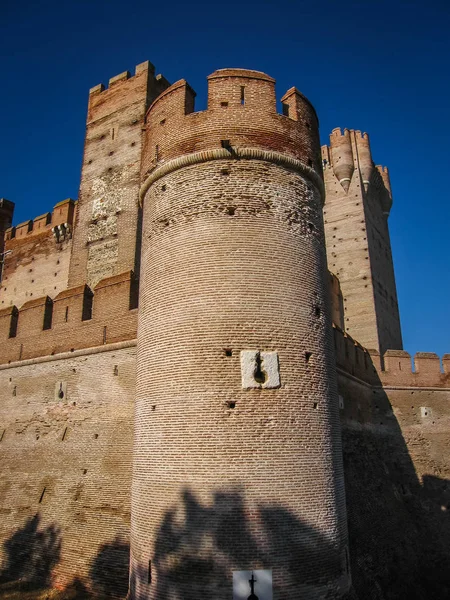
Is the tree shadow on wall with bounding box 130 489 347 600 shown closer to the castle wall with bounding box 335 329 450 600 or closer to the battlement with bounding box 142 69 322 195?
the castle wall with bounding box 335 329 450 600

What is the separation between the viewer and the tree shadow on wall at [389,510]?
9.62m

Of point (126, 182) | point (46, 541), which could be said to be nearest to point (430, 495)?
Answer: point (46, 541)

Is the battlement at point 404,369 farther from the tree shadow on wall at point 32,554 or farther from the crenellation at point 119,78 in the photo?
the crenellation at point 119,78

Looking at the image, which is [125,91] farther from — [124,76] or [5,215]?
[5,215]

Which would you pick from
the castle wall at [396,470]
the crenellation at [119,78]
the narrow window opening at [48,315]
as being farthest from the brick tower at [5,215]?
the castle wall at [396,470]

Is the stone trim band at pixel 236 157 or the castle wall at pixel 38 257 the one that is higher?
the castle wall at pixel 38 257

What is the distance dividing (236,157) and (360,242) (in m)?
14.9

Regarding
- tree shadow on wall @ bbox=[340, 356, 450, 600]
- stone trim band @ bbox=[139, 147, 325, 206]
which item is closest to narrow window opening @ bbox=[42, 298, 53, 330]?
stone trim band @ bbox=[139, 147, 325, 206]

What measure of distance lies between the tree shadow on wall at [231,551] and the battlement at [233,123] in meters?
5.57

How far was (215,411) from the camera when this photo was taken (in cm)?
682

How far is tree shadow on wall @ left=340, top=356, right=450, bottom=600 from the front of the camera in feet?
31.6

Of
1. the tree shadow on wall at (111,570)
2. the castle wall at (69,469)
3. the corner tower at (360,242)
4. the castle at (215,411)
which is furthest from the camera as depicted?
the corner tower at (360,242)

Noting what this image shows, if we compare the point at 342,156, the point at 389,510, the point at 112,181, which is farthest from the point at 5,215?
the point at 389,510

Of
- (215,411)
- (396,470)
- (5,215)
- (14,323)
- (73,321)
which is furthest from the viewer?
(5,215)
